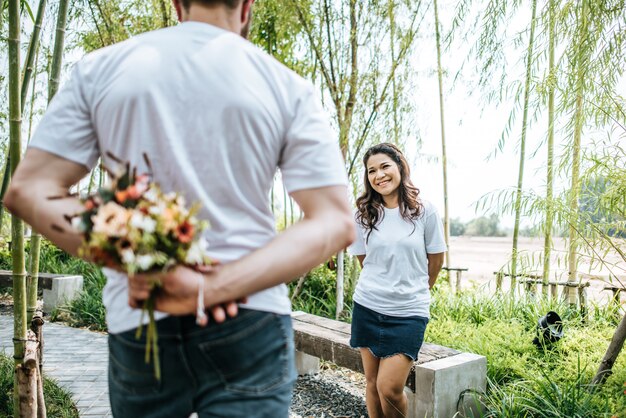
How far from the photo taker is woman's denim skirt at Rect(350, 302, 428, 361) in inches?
111

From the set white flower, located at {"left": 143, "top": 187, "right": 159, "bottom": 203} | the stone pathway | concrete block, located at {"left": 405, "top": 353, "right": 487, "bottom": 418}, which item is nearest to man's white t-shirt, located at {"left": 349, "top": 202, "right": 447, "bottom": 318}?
concrete block, located at {"left": 405, "top": 353, "right": 487, "bottom": 418}

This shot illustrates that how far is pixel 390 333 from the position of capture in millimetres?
2840

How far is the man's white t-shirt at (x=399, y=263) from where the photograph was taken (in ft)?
9.40

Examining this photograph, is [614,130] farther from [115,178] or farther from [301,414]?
[115,178]

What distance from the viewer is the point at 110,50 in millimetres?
967

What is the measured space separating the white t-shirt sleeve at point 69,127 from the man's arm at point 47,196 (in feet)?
0.05

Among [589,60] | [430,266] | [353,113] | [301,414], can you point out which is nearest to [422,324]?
[430,266]

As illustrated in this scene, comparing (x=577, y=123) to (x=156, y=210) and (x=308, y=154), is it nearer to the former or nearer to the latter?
(x=308, y=154)

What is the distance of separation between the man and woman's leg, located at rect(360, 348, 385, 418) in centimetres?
210

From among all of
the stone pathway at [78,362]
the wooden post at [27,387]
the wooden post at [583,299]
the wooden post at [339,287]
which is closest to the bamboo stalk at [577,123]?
the wooden post at [583,299]

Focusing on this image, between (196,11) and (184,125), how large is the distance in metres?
Result: 0.23

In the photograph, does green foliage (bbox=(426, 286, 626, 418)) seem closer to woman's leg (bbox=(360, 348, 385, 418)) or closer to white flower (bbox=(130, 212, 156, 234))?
woman's leg (bbox=(360, 348, 385, 418))

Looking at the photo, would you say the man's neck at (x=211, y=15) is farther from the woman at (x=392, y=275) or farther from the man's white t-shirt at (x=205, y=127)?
the woman at (x=392, y=275)

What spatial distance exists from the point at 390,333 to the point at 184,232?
2197 millimetres
